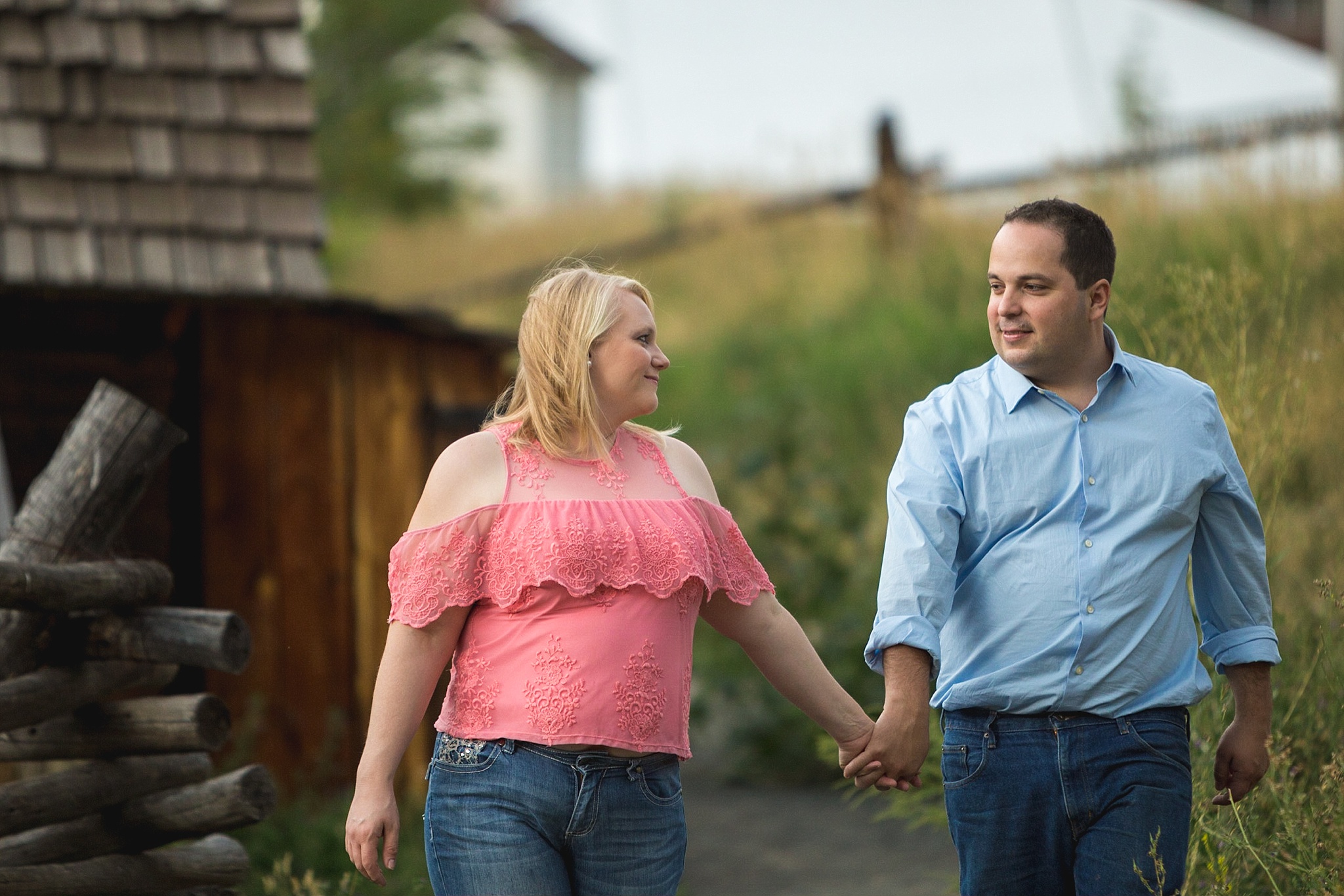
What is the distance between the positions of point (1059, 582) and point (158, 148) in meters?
5.28

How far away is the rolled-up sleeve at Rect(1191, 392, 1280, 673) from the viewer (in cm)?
285

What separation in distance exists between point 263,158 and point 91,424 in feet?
10.0

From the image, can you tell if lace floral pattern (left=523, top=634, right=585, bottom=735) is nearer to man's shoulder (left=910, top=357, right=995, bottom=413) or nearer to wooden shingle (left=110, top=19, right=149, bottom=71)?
man's shoulder (left=910, top=357, right=995, bottom=413)

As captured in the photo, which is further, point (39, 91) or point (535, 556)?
point (39, 91)

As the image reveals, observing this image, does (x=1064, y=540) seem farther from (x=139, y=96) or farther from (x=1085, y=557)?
(x=139, y=96)

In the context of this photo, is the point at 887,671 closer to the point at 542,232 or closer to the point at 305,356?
the point at 305,356

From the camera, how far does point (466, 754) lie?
2.63 metres

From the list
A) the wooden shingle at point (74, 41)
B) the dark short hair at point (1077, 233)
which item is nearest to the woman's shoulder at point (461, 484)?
the dark short hair at point (1077, 233)

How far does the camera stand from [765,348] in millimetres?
12781

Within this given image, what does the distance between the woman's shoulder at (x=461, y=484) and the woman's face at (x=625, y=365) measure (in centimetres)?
25

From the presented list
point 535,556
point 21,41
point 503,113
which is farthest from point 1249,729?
point 503,113

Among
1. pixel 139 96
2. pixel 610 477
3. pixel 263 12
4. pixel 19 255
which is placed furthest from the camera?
pixel 263 12

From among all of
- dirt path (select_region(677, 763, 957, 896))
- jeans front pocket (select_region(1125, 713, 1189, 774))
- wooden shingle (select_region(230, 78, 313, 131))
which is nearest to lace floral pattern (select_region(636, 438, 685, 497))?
jeans front pocket (select_region(1125, 713, 1189, 774))

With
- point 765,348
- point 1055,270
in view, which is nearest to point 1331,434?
point 1055,270
